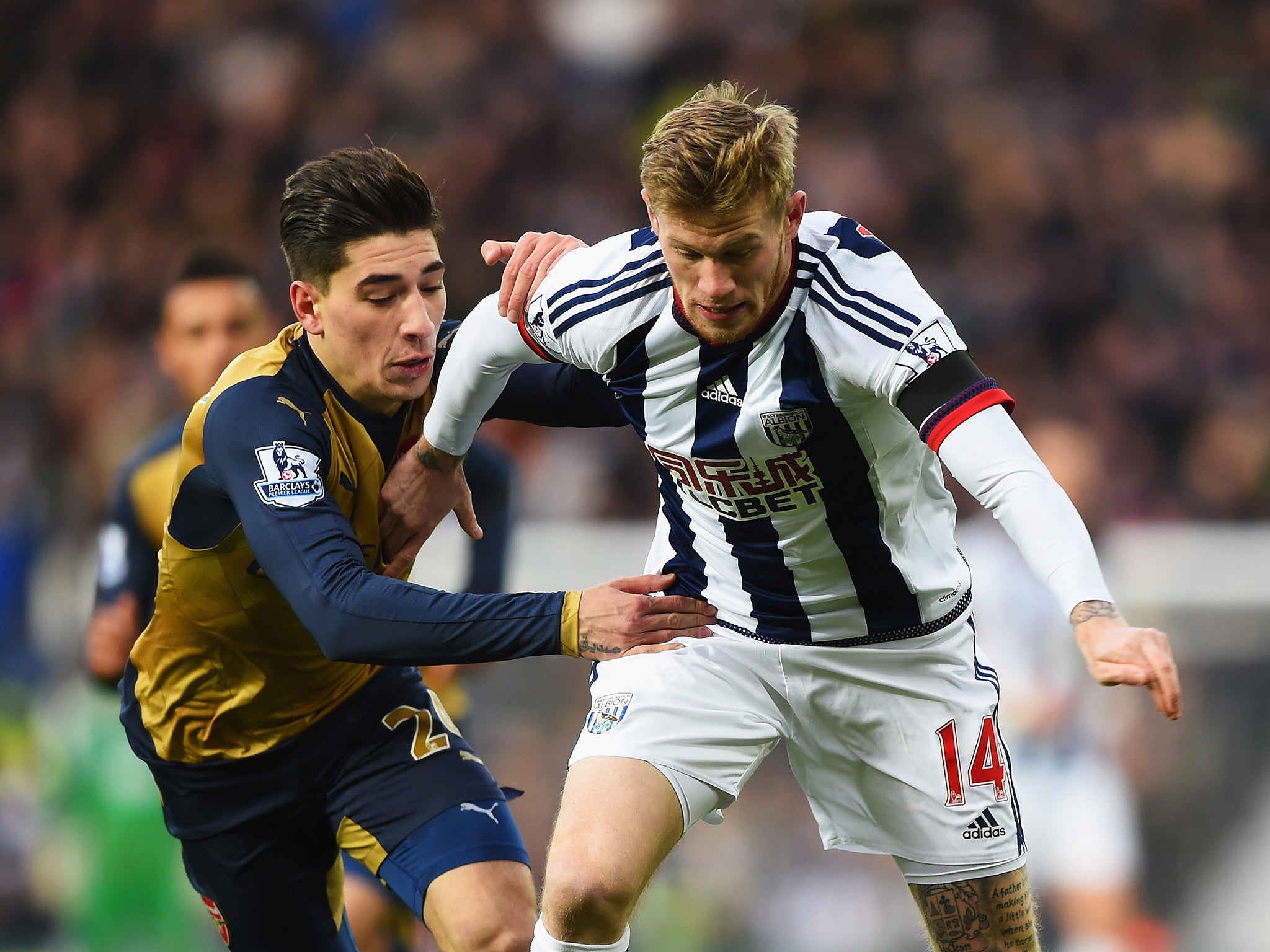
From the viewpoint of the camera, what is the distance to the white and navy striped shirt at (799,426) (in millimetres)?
3143

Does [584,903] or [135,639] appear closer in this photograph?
[584,903]

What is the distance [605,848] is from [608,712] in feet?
1.38

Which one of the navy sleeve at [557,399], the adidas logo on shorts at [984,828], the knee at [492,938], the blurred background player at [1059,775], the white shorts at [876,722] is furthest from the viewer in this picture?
the blurred background player at [1059,775]

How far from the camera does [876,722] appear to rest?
3613 mm

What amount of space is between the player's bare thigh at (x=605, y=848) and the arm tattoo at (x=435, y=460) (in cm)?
85

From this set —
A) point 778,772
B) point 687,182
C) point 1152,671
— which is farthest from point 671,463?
point 778,772

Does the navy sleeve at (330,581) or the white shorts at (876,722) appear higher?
the navy sleeve at (330,581)

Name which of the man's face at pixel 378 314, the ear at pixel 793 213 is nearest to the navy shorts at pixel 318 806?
the man's face at pixel 378 314

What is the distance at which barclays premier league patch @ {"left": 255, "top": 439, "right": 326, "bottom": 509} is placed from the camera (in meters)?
3.16

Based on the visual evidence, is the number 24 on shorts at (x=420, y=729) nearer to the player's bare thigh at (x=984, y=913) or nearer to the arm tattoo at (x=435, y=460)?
the arm tattoo at (x=435, y=460)

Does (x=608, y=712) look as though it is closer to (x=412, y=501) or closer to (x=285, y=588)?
(x=412, y=501)

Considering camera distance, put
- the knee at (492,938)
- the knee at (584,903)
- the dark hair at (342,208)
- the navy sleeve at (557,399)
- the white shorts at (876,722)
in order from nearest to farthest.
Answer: the knee at (584,903) < the knee at (492,938) < the dark hair at (342,208) < the white shorts at (876,722) < the navy sleeve at (557,399)

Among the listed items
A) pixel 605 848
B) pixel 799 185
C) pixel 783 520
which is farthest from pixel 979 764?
pixel 799 185

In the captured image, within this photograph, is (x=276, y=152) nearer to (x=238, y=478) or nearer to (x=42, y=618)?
(x=42, y=618)
